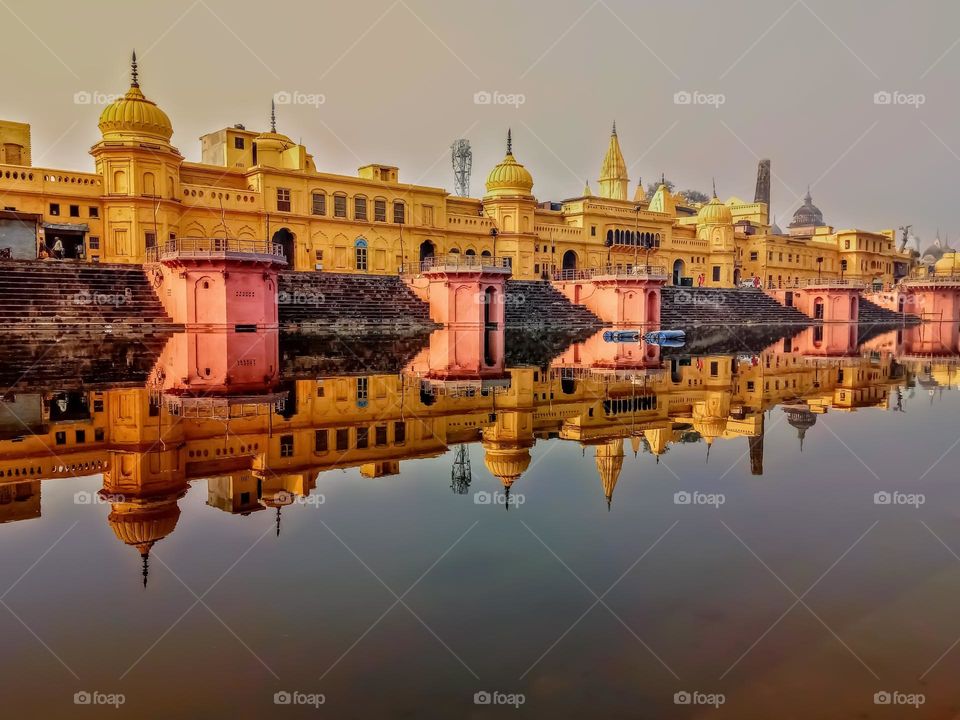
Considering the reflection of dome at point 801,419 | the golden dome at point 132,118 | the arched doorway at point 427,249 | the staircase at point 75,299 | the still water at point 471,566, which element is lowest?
the still water at point 471,566

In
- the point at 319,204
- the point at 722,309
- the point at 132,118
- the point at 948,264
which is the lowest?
the point at 722,309

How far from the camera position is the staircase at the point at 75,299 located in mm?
26922

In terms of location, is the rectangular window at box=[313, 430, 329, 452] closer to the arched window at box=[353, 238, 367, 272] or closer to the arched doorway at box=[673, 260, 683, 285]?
the arched window at box=[353, 238, 367, 272]

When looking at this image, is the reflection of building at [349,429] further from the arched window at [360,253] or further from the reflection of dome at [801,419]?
the arched window at [360,253]

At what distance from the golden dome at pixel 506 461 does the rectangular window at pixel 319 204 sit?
120 feet

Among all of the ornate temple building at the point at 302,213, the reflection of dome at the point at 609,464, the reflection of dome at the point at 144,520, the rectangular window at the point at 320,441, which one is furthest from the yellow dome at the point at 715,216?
the reflection of dome at the point at 144,520

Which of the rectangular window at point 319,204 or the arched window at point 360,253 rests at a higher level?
the rectangular window at point 319,204

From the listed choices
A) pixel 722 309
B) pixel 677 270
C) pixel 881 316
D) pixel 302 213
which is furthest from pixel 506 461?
pixel 881 316

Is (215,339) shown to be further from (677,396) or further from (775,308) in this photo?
(775,308)

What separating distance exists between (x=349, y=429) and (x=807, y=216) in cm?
12732

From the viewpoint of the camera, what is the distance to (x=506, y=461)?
9.60 m

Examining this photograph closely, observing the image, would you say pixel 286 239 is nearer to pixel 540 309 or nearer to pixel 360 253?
pixel 360 253

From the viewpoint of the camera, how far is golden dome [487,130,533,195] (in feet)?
175

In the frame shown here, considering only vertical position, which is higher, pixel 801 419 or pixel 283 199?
pixel 283 199
